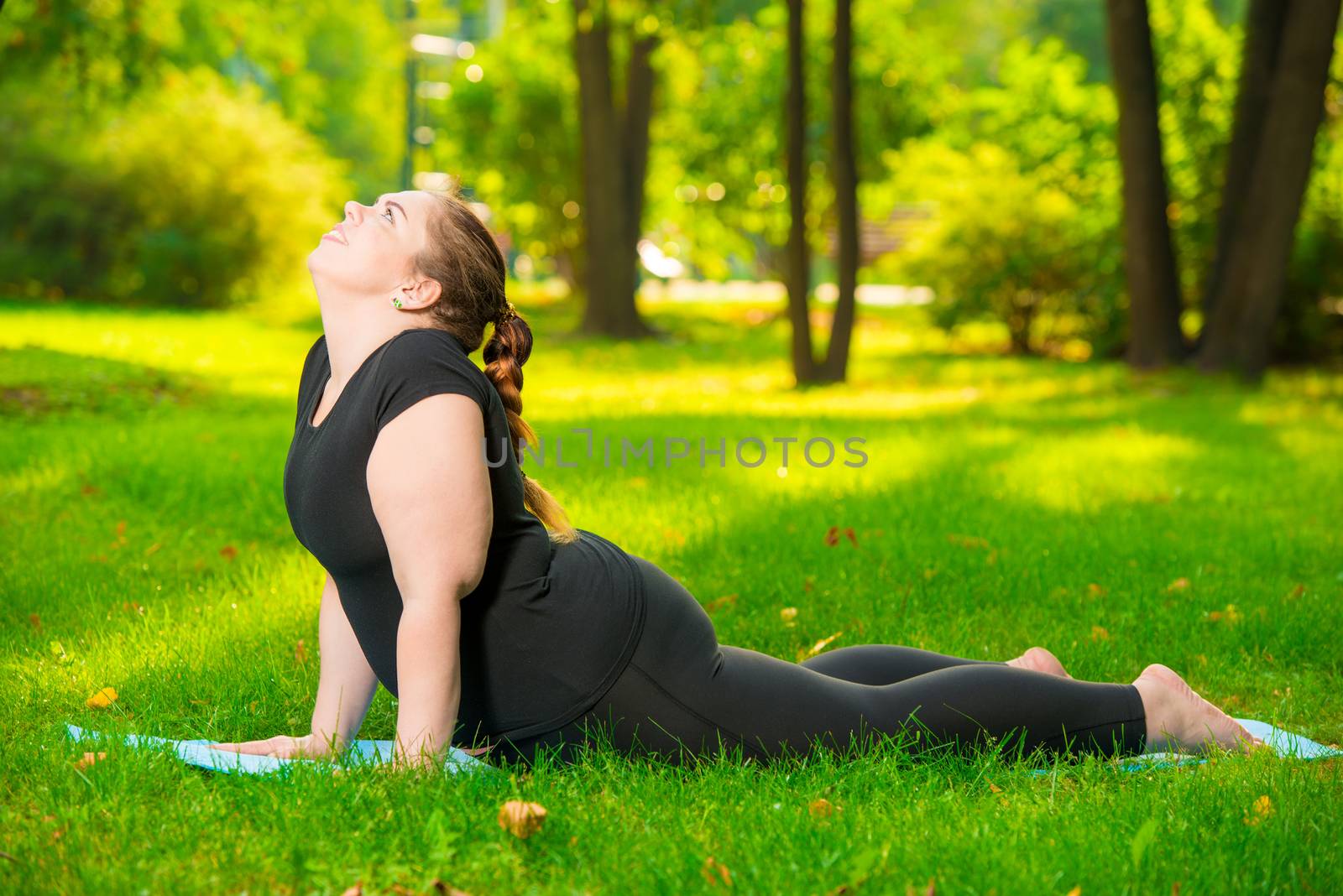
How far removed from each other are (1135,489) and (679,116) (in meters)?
23.6

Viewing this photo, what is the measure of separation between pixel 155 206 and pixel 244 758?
22.7m

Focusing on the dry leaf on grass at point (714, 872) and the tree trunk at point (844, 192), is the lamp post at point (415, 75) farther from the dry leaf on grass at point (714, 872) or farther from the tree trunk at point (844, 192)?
the dry leaf on grass at point (714, 872)

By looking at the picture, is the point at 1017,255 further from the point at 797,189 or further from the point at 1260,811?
the point at 1260,811

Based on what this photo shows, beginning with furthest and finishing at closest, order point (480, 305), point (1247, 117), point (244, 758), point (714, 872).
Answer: point (1247, 117) → point (244, 758) → point (480, 305) → point (714, 872)

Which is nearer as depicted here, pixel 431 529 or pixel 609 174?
pixel 431 529

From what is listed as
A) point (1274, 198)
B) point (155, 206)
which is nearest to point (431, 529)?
point (1274, 198)

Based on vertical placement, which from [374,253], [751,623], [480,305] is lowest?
[751,623]

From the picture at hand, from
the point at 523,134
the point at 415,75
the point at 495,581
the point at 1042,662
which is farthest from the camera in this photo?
the point at 415,75

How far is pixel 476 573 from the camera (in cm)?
280

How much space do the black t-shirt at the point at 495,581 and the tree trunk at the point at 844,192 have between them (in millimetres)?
11031

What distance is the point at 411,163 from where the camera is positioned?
2672cm

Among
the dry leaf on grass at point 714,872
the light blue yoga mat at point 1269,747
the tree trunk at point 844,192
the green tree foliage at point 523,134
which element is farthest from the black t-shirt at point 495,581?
the green tree foliage at point 523,134

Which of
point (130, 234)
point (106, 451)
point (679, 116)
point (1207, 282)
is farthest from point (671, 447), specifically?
point (679, 116)

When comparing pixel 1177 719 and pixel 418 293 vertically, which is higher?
pixel 418 293
